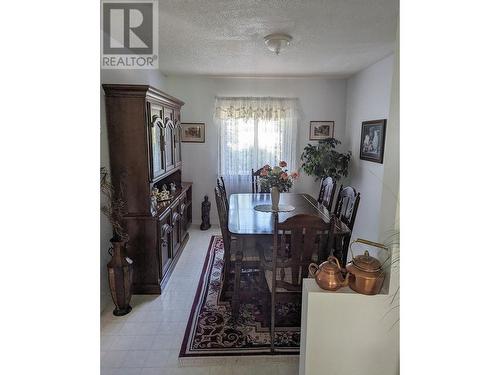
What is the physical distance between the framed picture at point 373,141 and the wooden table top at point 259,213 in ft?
3.30

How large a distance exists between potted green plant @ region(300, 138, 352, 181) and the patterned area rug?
2.29 m

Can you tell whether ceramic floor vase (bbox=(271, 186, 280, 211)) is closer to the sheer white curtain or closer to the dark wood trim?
the dark wood trim

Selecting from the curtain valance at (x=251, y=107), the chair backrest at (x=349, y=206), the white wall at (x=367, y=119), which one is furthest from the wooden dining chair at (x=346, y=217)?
the curtain valance at (x=251, y=107)

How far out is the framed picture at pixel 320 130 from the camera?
5.09 meters

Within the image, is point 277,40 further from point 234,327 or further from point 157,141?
point 234,327

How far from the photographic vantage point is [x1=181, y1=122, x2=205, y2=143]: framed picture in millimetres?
5031

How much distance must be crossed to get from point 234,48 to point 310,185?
2699 mm

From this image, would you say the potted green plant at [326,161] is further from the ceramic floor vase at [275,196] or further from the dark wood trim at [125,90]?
the dark wood trim at [125,90]

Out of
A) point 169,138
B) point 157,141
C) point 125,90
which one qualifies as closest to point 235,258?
point 157,141

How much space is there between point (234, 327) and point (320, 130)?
139 inches

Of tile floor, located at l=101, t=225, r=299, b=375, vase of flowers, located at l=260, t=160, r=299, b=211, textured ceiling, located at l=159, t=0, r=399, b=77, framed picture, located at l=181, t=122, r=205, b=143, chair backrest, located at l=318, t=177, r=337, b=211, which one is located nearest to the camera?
tile floor, located at l=101, t=225, r=299, b=375

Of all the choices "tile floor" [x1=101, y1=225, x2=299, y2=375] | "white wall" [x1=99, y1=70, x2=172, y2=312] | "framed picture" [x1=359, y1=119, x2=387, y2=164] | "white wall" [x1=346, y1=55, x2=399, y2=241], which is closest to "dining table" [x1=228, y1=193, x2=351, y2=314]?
"tile floor" [x1=101, y1=225, x2=299, y2=375]

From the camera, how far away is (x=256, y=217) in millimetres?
2922

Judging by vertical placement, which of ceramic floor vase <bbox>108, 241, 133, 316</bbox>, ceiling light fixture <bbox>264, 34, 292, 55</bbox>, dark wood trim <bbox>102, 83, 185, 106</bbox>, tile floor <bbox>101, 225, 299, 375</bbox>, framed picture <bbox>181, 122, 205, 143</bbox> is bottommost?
tile floor <bbox>101, 225, 299, 375</bbox>
